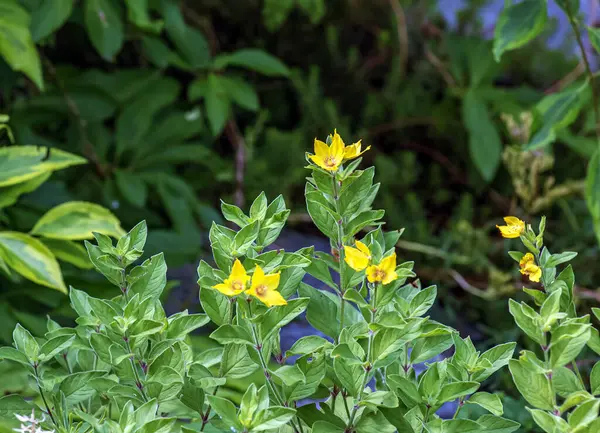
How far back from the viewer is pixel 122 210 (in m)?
1.99

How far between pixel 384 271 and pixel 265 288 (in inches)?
4.6

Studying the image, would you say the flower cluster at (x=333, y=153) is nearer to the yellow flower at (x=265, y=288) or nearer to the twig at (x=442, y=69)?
the yellow flower at (x=265, y=288)

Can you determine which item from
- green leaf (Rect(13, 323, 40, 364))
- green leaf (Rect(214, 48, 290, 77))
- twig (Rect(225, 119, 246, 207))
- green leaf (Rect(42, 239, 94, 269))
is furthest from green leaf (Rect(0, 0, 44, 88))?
green leaf (Rect(13, 323, 40, 364))

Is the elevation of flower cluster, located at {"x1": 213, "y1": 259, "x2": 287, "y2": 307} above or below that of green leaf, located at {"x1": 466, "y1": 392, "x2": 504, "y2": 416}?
above

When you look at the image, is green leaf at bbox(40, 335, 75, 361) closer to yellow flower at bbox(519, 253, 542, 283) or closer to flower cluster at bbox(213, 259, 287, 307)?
flower cluster at bbox(213, 259, 287, 307)

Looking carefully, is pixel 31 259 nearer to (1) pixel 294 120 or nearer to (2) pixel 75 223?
(2) pixel 75 223

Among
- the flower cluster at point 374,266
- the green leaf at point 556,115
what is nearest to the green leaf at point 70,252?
the flower cluster at point 374,266

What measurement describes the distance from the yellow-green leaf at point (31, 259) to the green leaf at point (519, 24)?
957mm

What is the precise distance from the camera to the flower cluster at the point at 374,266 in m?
0.74

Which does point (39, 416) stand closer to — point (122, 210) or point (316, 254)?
point (316, 254)

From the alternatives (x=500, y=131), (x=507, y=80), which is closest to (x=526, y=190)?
(x=500, y=131)

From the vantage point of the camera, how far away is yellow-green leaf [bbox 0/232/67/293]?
1324 millimetres

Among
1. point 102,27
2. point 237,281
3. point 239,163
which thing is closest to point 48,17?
point 102,27

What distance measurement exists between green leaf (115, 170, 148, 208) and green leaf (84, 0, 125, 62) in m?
0.29
